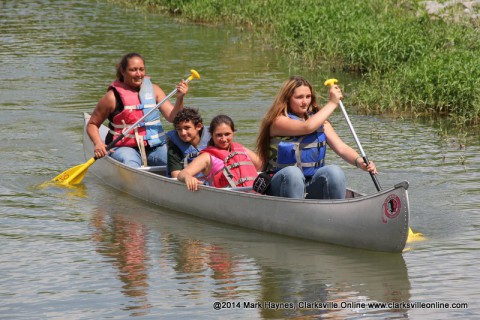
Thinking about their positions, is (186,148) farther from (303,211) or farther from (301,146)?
(303,211)

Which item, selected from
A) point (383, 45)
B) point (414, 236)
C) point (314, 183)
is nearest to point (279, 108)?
point (314, 183)

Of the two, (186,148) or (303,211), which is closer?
(303,211)

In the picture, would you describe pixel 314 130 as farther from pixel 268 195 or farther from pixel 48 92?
pixel 48 92

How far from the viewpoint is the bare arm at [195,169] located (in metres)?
8.74

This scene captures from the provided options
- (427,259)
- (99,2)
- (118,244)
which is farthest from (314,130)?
(99,2)

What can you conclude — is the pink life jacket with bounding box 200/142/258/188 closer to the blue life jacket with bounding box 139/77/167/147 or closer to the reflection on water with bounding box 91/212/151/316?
the reflection on water with bounding box 91/212/151/316

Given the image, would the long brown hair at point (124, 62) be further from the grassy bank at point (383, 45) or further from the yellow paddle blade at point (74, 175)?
the grassy bank at point (383, 45)

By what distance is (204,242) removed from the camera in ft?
27.8

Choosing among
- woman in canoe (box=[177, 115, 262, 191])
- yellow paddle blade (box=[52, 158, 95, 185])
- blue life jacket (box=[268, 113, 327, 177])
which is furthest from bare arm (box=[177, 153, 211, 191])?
yellow paddle blade (box=[52, 158, 95, 185])

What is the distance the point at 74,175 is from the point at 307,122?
→ 3.05 meters

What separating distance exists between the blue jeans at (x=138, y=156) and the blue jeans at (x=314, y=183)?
2142 mm

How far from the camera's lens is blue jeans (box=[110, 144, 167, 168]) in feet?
33.1

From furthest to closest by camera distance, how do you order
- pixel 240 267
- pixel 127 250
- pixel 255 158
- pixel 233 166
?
pixel 255 158
pixel 233 166
pixel 127 250
pixel 240 267

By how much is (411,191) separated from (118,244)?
263 cm
